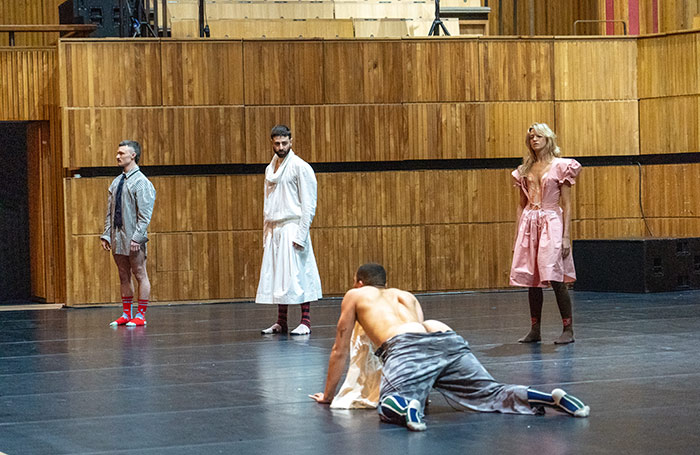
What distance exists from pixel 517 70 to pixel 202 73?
3.13 metres

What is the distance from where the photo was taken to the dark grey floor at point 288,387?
12.9 feet

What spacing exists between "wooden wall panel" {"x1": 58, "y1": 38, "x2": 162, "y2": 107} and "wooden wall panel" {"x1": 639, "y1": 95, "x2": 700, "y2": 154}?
4.93 meters

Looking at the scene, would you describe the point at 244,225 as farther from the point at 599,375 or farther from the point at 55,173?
the point at 599,375

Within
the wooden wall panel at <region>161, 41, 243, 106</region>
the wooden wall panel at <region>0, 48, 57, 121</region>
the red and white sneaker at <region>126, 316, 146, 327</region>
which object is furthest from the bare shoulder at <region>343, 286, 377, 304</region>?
the wooden wall panel at <region>0, 48, 57, 121</region>

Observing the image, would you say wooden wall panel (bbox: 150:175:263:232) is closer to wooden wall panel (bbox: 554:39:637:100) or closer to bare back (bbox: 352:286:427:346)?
wooden wall panel (bbox: 554:39:637:100)

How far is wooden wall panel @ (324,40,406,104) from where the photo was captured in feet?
34.7

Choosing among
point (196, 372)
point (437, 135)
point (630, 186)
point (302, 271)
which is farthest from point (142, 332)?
point (630, 186)

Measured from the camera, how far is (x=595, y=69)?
438 inches

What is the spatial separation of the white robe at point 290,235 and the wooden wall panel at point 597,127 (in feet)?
14.2

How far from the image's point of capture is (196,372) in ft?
19.1

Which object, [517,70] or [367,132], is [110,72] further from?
[517,70]

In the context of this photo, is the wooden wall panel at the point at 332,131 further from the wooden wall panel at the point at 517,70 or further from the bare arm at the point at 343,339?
the bare arm at the point at 343,339

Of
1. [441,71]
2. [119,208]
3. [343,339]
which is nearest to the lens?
[343,339]

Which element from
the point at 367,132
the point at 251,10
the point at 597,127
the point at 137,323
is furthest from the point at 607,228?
the point at 137,323
